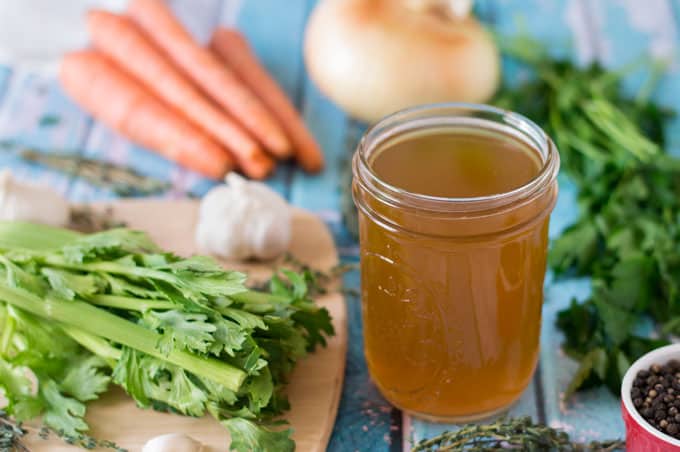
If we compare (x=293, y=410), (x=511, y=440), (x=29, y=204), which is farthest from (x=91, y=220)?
(x=511, y=440)

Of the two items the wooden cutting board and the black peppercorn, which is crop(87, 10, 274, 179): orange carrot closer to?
the wooden cutting board

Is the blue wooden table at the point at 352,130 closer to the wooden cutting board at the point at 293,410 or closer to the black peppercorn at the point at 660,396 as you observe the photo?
the wooden cutting board at the point at 293,410

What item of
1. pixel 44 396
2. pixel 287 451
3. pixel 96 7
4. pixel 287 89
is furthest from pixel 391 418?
pixel 96 7

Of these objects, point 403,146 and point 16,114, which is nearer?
point 403,146

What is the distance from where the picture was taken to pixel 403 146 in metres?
1.43

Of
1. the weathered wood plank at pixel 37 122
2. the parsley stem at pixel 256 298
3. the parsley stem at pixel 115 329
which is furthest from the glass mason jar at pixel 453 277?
the weathered wood plank at pixel 37 122

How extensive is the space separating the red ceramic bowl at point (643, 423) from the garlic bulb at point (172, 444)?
2.12ft

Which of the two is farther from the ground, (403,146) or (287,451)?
(403,146)

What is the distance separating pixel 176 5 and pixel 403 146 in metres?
1.62

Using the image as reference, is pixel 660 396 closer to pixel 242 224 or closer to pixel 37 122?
pixel 242 224

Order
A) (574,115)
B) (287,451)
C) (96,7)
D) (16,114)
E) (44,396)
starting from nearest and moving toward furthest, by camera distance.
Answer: (287,451) < (44,396) < (574,115) < (16,114) < (96,7)

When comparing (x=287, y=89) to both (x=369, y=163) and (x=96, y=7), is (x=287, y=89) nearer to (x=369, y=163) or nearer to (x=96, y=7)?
(x=96, y=7)

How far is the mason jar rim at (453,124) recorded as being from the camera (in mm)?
1253

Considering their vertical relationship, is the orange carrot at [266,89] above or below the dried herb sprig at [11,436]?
above
